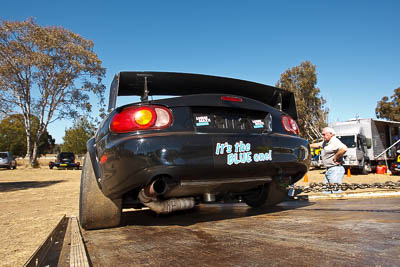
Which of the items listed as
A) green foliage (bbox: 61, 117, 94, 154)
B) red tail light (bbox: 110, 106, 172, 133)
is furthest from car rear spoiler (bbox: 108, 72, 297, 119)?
green foliage (bbox: 61, 117, 94, 154)

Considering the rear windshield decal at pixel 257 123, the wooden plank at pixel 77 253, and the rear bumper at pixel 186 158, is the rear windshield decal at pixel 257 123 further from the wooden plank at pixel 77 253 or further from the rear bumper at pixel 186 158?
the wooden plank at pixel 77 253

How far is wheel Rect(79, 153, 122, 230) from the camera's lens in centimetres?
272

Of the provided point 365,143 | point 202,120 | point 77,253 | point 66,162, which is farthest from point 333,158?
point 66,162

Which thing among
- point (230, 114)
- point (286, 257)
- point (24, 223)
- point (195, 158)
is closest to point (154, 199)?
point (195, 158)

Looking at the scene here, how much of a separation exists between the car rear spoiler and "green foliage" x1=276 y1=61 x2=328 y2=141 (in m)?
30.8

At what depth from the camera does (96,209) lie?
2.73 m

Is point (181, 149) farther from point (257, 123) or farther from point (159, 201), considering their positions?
point (257, 123)

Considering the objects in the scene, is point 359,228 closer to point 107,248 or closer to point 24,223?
point 107,248

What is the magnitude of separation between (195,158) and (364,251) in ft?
4.14

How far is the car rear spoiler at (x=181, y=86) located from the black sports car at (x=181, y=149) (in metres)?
0.01

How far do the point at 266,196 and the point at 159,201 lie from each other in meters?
1.41

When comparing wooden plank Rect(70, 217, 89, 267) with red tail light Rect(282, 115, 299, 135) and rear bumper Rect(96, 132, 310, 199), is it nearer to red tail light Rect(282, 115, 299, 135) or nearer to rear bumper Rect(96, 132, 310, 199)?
rear bumper Rect(96, 132, 310, 199)

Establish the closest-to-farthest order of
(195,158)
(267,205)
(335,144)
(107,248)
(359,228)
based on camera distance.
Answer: (107,248), (359,228), (195,158), (267,205), (335,144)

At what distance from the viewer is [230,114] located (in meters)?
2.71
